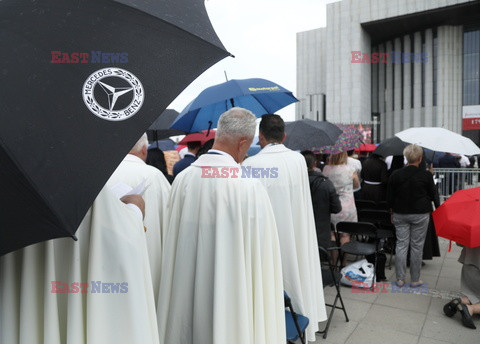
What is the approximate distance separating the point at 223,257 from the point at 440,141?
4.31 metres

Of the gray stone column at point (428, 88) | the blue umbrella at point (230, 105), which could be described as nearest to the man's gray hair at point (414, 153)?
the blue umbrella at point (230, 105)

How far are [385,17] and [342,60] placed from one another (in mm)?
5318

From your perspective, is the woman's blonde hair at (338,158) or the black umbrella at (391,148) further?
the black umbrella at (391,148)

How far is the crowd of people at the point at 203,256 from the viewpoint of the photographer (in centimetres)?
134

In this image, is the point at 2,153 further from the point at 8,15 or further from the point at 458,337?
the point at 458,337

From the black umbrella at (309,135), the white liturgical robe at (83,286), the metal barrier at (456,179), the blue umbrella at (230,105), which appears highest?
the blue umbrella at (230,105)

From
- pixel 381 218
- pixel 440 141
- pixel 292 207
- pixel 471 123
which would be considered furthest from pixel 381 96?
pixel 292 207

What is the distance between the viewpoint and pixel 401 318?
14.3 feet

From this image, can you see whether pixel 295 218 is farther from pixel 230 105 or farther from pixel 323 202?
pixel 230 105

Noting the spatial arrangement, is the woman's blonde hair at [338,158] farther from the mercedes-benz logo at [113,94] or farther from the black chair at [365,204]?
the mercedes-benz logo at [113,94]

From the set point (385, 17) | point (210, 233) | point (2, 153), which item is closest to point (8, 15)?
point (2, 153)

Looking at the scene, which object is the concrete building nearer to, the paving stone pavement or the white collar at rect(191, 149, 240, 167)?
the paving stone pavement

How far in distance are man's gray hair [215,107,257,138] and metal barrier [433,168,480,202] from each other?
1253cm

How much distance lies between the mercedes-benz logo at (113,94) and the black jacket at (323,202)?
13.0 ft
